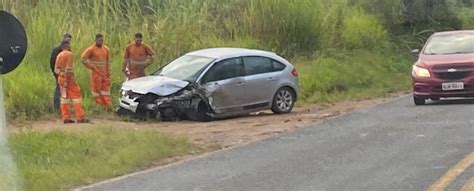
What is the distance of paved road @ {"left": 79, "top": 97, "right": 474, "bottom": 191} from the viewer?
1212 centimetres

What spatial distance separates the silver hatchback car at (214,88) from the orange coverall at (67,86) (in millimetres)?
1245

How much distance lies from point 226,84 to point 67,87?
329 cm

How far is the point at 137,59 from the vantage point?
78.2 ft

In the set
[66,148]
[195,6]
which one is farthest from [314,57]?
[66,148]

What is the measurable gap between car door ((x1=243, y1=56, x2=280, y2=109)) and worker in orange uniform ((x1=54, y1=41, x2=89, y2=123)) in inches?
140

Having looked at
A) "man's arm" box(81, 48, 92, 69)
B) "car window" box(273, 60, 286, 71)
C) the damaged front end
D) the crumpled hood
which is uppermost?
"man's arm" box(81, 48, 92, 69)

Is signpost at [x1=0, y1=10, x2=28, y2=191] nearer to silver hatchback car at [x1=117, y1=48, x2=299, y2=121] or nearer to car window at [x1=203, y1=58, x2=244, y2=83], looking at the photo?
silver hatchback car at [x1=117, y1=48, x2=299, y2=121]

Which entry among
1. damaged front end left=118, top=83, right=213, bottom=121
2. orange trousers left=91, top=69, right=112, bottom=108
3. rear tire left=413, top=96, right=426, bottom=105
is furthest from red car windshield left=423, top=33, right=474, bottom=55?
orange trousers left=91, top=69, right=112, bottom=108

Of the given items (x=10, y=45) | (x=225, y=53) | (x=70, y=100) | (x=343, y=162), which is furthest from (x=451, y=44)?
(x=10, y=45)

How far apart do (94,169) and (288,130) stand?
5.31 metres

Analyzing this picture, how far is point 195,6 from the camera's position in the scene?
101ft

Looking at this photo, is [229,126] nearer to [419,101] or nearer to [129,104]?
[129,104]

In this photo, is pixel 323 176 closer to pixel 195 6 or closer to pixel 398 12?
pixel 195 6

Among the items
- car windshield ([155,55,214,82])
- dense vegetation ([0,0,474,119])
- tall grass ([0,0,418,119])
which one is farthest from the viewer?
dense vegetation ([0,0,474,119])
